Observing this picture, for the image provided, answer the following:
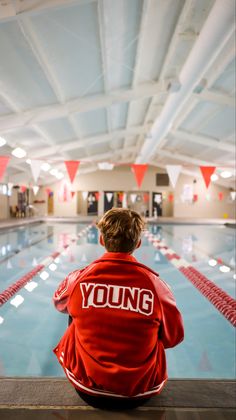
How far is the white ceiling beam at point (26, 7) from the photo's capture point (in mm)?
3727

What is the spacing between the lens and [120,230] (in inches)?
52.2

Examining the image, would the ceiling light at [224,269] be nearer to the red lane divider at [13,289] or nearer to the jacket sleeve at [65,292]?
the red lane divider at [13,289]

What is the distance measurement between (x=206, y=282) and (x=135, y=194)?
1789 centimetres

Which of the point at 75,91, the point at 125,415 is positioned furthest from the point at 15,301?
the point at 75,91

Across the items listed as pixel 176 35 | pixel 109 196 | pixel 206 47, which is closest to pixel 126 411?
pixel 206 47

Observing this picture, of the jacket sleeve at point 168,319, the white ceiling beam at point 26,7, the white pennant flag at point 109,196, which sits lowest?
the jacket sleeve at point 168,319

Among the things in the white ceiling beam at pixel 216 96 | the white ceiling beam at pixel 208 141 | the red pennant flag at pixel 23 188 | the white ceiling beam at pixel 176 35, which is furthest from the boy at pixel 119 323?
the red pennant flag at pixel 23 188

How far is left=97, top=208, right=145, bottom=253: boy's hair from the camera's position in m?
→ 1.33

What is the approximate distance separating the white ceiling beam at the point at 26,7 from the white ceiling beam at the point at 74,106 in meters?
4.31

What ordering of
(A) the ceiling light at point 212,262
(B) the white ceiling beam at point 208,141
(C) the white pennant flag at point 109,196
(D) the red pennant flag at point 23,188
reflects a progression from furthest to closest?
(C) the white pennant flag at point 109,196 → (D) the red pennant flag at point 23,188 → (B) the white ceiling beam at point 208,141 → (A) the ceiling light at point 212,262

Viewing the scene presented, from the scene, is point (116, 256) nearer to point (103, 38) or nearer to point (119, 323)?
point (119, 323)

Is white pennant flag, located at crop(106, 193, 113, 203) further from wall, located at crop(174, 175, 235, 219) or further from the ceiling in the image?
the ceiling

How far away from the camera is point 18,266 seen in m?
6.20

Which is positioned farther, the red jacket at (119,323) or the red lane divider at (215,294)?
the red lane divider at (215,294)
